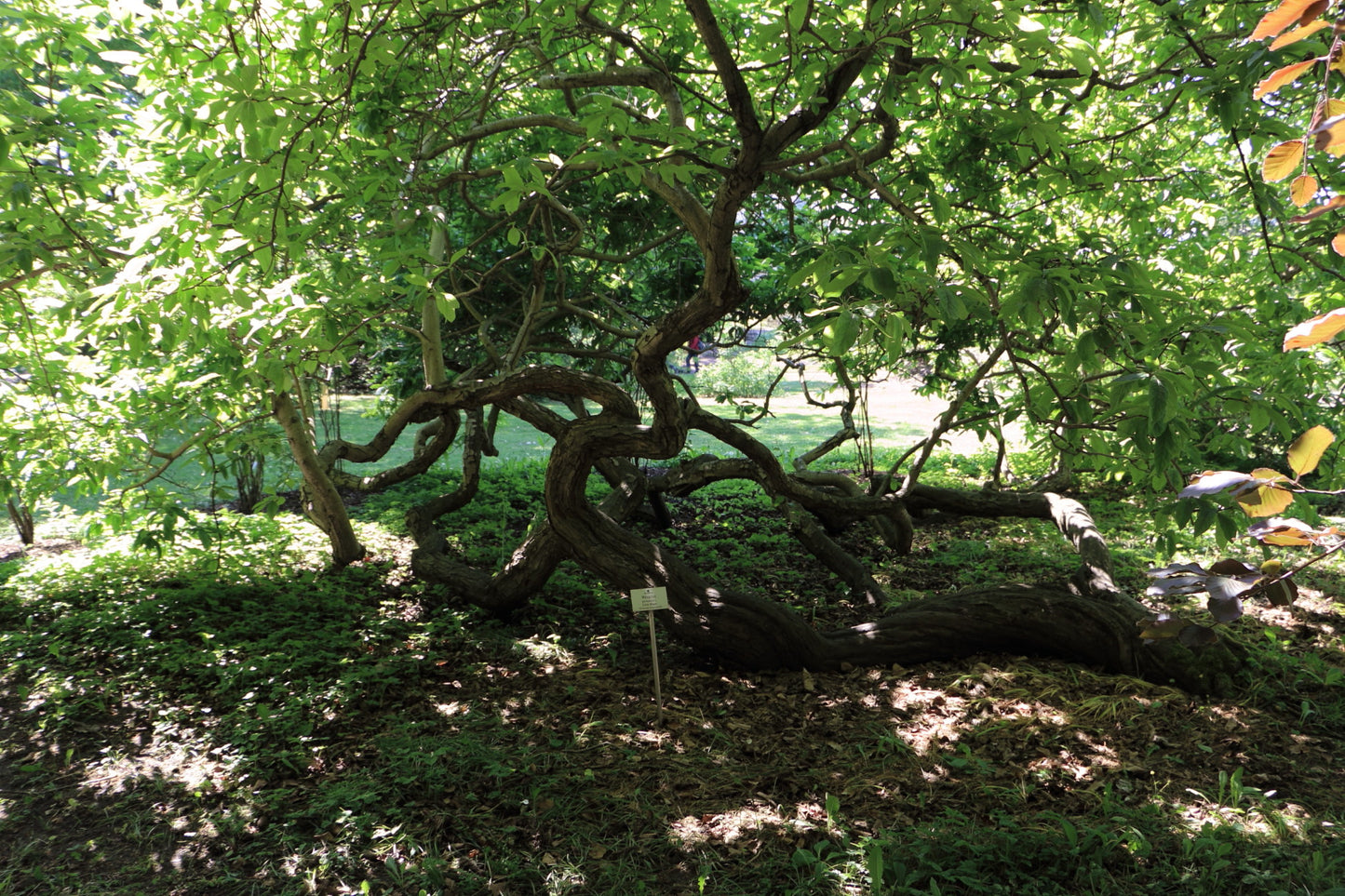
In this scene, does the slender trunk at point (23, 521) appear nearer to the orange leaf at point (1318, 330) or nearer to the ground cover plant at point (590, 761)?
the ground cover plant at point (590, 761)

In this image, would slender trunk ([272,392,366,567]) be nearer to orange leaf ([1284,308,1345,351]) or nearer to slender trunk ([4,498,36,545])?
slender trunk ([4,498,36,545])

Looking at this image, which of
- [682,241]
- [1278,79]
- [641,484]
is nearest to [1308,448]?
[1278,79]

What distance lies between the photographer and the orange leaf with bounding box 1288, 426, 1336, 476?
2.86 ft

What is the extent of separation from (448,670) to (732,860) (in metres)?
2.14

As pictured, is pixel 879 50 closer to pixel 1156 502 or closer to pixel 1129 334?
pixel 1129 334

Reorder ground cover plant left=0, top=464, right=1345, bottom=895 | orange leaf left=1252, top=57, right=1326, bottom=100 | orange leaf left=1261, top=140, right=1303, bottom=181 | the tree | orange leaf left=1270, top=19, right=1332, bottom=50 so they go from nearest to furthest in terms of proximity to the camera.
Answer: orange leaf left=1270, top=19, right=1332, bottom=50
orange leaf left=1252, top=57, right=1326, bottom=100
orange leaf left=1261, top=140, right=1303, bottom=181
the tree
ground cover plant left=0, top=464, right=1345, bottom=895

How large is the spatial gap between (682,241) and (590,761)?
467 cm

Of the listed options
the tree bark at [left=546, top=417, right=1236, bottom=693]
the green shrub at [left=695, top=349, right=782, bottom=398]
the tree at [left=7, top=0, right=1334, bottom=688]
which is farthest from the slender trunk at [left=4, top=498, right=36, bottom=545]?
the green shrub at [left=695, top=349, right=782, bottom=398]

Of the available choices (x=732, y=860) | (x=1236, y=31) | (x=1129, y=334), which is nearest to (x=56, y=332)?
(x=732, y=860)

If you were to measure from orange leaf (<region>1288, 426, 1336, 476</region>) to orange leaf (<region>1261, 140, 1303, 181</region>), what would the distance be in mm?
280

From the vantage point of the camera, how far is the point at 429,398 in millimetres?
4875

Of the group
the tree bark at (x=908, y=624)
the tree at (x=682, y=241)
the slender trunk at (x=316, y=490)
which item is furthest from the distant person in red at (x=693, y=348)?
the slender trunk at (x=316, y=490)

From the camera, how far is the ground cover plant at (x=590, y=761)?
8.42ft

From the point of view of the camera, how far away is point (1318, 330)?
0.80 meters
